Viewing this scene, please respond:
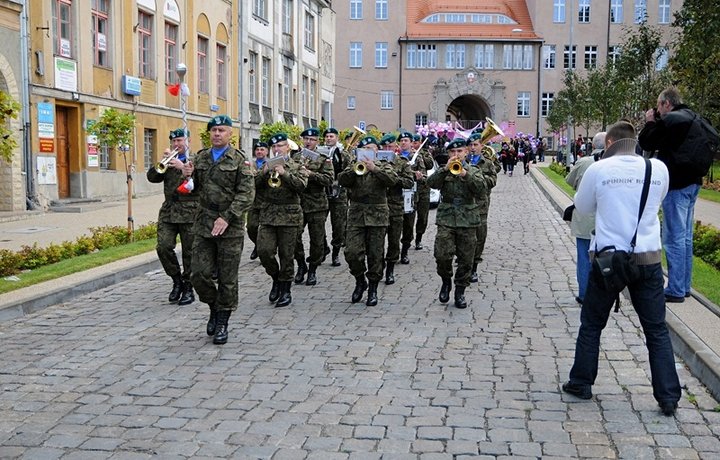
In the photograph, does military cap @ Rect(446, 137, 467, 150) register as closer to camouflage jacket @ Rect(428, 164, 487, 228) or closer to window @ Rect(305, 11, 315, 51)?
camouflage jacket @ Rect(428, 164, 487, 228)

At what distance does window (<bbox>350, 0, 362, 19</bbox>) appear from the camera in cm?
7081

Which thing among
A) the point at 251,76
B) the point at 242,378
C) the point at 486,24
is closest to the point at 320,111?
the point at 251,76

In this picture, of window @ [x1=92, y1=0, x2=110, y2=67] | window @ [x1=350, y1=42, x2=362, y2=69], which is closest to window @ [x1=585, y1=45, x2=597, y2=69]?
window @ [x1=350, y1=42, x2=362, y2=69]

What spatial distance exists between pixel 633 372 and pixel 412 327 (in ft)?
7.86

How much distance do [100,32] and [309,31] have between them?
1003 inches

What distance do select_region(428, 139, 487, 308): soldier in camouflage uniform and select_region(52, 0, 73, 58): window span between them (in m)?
15.7

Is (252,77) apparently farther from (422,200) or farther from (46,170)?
(422,200)

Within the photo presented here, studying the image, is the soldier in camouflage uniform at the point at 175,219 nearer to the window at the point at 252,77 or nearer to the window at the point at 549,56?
the window at the point at 252,77

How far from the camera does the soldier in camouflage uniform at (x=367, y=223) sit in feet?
31.5

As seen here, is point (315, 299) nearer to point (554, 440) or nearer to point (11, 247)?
point (554, 440)

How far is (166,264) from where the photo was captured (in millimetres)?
9641

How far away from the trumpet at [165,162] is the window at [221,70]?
84.1 feet

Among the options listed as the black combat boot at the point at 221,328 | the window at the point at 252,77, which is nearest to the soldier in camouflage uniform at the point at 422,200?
the black combat boot at the point at 221,328

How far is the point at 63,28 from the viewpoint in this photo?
72.8ft
